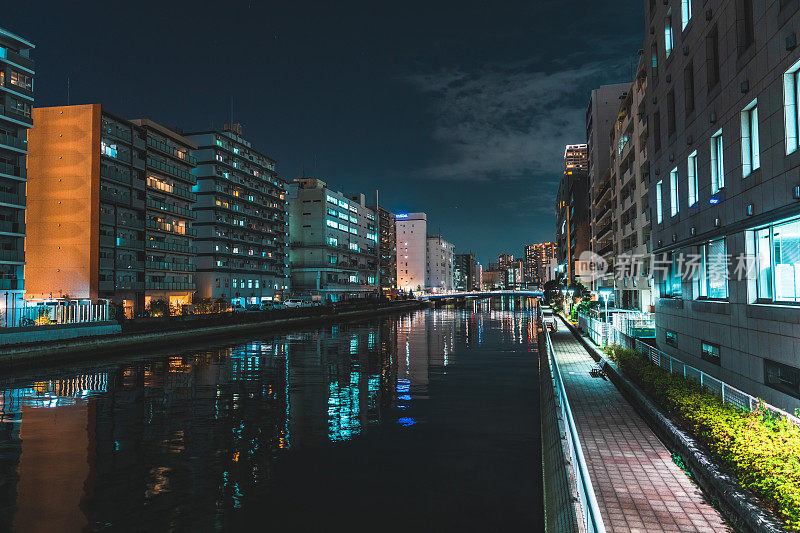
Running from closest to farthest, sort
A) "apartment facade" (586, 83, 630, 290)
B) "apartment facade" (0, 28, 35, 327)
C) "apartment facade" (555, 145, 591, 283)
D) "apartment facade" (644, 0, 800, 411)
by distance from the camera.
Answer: "apartment facade" (644, 0, 800, 411) → "apartment facade" (0, 28, 35, 327) → "apartment facade" (586, 83, 630, 290) → "apartment facade" (555, 145, 591, 283)

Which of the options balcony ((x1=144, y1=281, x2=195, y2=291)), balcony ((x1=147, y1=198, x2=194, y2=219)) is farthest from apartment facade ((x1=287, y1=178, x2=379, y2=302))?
balcony ((x1=147, y1=198, x2=194, y2=219))

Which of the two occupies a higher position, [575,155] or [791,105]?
[575,155]

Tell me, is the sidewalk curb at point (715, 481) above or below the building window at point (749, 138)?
below

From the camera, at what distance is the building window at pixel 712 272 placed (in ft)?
60.3

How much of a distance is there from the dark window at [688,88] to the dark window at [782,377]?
11983mm

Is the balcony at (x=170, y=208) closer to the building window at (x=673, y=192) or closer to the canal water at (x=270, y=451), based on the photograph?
the canal water at (x=270, y=451)

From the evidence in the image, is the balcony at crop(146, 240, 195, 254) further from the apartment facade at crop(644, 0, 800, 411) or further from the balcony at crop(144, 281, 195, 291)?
the apartment facade at crop(644, 0, 800, 411)

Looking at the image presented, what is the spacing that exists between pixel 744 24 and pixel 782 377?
10.8 meters

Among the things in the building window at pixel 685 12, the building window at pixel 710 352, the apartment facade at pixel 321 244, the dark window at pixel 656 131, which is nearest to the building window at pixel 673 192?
the dark window at pixel 656 131

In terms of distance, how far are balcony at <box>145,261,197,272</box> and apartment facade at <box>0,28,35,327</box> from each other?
2088 cm

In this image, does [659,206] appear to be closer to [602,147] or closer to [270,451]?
[270,451]

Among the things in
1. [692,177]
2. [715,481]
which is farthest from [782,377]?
[692,177]

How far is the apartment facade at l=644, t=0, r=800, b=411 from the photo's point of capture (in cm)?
1363

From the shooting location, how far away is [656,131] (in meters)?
28.0
